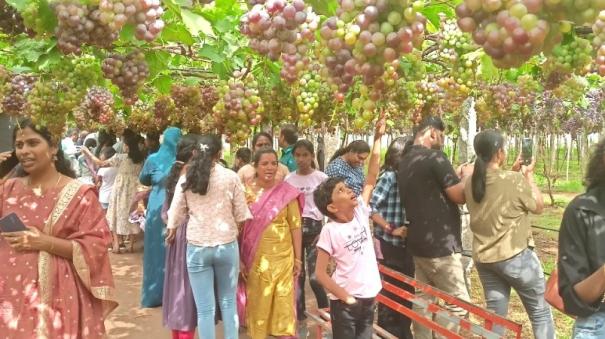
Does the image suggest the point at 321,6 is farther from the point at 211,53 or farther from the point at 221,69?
the point at 221,69

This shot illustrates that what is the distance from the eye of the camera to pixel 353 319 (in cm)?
333

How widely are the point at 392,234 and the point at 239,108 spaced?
174 centimetres

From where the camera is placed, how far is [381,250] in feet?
14.9

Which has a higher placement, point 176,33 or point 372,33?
point 176,33

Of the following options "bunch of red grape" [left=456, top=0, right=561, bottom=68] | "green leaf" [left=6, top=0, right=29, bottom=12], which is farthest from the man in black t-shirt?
"bunch of red grape" [left=456, top=0, right=561, bottom=68]

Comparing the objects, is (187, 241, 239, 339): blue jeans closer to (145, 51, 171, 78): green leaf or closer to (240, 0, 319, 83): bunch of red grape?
(145, 51, 171, 78): green leaf

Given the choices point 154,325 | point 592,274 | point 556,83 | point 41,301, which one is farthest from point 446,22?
point 154,325

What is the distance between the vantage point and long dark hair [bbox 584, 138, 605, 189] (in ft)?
7.66

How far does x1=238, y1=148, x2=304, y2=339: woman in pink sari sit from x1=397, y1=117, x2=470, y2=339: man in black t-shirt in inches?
34.6

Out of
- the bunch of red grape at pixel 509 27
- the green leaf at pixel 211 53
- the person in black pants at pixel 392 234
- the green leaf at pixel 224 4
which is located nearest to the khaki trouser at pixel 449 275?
the person in black pants at pixel 392 234

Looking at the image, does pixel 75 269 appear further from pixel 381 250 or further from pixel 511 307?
pixel 511 307

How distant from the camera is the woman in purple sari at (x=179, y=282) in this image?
14.2 ft

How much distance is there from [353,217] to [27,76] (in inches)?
92.8

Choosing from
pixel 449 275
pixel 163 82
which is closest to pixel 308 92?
pixel 449 275
